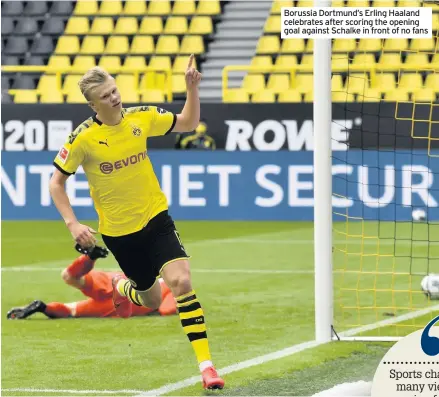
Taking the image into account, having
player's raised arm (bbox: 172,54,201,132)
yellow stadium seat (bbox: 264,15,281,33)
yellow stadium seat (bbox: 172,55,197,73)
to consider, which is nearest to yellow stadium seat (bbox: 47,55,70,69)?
yellow stadium seat (bbox: 172,55,197,73)

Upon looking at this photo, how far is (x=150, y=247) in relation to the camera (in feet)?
23.0

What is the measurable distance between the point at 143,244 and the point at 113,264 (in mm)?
6279

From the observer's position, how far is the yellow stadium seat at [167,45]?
23.5 m

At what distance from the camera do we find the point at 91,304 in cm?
940

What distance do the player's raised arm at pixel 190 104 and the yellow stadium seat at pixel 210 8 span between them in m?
17.3

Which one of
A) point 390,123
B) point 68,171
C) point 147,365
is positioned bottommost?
point 390,123

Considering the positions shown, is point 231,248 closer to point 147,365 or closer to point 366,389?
point 147,365

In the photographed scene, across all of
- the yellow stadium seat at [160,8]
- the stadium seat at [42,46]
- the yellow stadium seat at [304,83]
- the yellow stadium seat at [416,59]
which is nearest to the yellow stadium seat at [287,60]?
the yellow stadium seat at [304,83]

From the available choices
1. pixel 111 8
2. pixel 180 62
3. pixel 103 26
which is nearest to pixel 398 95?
pixel 180 62

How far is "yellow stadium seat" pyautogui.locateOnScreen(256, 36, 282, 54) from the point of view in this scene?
75.3 feet

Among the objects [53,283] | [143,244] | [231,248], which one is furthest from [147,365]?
[231,248]

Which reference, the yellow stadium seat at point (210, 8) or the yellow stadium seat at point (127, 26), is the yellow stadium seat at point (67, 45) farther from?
the yellow stadium seat at point (210, 8)

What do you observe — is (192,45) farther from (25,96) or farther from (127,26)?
(25,96)

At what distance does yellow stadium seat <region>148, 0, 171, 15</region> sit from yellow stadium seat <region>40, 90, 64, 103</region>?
12.6ft
